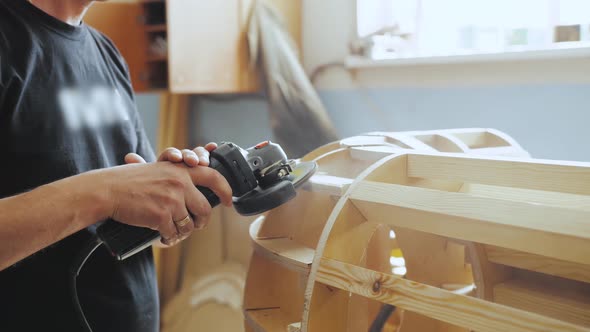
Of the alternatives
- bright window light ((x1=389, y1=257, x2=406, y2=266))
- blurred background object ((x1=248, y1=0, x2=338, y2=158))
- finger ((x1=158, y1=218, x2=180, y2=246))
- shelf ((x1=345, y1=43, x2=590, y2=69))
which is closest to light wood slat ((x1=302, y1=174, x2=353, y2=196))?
finger ((x1=158, y1=218, x2=180, y2=246))

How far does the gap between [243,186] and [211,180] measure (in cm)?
5

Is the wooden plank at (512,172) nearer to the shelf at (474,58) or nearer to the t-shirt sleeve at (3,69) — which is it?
the t-shirt sleeve at (3,69)

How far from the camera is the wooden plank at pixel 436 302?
22.2 inches

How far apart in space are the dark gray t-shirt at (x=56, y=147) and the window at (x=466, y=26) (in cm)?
Answer: 107

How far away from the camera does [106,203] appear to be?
762 mm

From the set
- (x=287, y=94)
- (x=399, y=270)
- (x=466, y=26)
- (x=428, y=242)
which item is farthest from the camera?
(x=287, y=94)

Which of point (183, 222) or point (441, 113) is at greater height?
point (441, 113)

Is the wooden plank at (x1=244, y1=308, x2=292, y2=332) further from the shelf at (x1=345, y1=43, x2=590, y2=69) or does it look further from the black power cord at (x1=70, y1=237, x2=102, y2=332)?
the shelf at (x1=345, y1=43, x2=590, y2=69)

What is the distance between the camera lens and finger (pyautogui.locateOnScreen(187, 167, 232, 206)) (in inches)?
31.8

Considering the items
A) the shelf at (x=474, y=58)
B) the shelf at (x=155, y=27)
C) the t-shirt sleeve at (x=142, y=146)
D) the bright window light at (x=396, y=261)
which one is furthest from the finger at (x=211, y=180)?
the shelf at (x=155, y=27)

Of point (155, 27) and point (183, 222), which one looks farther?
point (155, 27)

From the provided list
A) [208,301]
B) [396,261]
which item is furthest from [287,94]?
[208,301]

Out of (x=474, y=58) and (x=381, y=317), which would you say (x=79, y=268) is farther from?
(x=474, y=58)

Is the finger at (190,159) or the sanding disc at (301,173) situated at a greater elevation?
the finger at (190,159)
